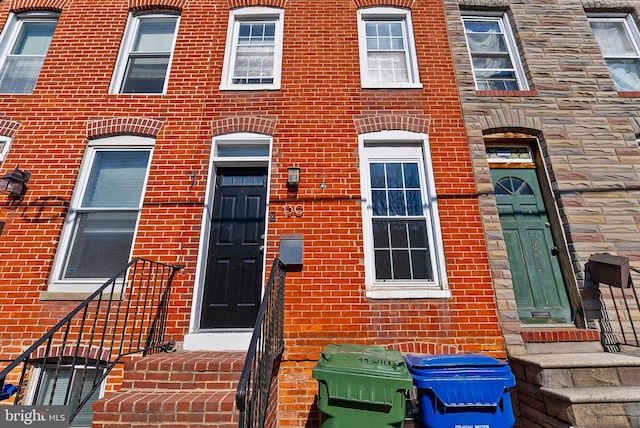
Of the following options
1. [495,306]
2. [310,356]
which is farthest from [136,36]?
[495,306]

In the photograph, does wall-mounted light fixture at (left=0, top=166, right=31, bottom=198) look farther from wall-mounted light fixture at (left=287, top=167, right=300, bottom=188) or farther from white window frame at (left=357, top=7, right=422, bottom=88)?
white window frame at (left=357, top=7, right=422, bottom=88)

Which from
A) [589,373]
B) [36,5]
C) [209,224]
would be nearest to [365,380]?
[589,373]

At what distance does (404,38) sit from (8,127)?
6.53 m

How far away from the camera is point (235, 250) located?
4.27m

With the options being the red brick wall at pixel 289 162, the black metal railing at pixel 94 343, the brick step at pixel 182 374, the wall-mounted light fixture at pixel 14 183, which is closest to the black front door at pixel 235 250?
the red brick wall at pixel 289 162

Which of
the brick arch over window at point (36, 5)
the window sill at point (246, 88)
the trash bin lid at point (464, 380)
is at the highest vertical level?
the brick arch over window at point (36, 5)

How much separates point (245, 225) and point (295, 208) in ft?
2.62

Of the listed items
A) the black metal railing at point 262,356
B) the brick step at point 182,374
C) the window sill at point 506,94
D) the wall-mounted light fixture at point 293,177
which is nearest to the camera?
the black metal railing at point 262,356

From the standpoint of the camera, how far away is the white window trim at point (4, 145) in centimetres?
445

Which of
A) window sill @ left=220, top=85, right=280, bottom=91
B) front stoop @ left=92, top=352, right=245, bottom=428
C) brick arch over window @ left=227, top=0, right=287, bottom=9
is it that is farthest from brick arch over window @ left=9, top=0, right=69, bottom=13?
front stoop @ left=92, top=352, right=245, bottom=428

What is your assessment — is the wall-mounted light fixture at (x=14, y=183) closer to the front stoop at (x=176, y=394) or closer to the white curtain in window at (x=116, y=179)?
the white curtain in window at (x=116, y=179)

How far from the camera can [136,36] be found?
5426mm

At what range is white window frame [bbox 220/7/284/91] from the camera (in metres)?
4.89

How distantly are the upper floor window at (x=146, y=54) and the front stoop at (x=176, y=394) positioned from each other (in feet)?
13.6
